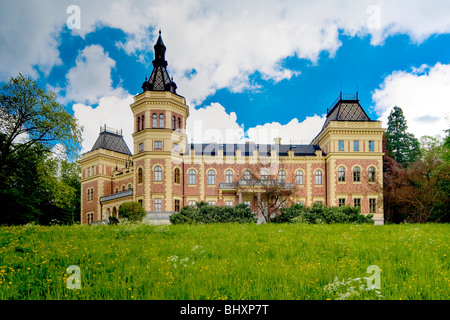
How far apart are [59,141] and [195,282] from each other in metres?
20.8

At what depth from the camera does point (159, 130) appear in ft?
120

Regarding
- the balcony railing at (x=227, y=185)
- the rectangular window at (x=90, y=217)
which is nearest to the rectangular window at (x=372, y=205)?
the balcony railing at (x=227, y=185)

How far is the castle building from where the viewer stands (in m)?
36.5

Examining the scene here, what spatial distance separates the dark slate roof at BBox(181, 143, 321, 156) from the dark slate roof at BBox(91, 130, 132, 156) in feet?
41.1

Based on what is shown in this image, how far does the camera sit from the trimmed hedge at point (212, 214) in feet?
82.1

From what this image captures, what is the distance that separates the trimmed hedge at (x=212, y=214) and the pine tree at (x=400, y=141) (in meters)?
28.0

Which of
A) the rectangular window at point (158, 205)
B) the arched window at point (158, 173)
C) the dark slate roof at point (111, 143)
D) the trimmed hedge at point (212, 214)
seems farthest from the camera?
the dark slate roof at point (111, 143)

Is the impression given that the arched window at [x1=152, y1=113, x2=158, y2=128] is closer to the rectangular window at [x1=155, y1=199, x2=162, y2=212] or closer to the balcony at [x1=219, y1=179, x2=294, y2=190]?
the rectangular window at [x1=155, y1=199, x2=162, y2=212]

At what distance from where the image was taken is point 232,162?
1569 inches

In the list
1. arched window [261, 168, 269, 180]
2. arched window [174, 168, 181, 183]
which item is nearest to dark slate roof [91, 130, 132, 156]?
arched window [174, 168, 181, 183]

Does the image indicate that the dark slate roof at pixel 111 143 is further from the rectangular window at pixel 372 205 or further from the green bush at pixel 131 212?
the rectangular window at pixel 372 205

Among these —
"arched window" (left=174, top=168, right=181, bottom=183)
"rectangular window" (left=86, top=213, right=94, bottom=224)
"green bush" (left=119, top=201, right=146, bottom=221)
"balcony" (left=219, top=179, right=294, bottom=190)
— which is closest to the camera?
"green bush" (left=119, top=201, right=146, bottom=221)

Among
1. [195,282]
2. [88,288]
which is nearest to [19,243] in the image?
[88,288]

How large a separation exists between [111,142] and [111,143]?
192 millimetres
